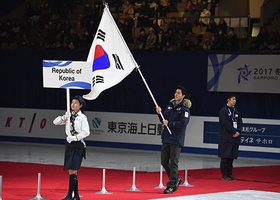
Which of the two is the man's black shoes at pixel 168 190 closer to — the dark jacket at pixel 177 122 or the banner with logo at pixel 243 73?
the dark jacket at pixel 177 122

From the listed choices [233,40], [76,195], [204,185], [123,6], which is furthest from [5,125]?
[76,195]

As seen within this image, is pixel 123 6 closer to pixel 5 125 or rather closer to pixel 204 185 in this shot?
pixel 5 125

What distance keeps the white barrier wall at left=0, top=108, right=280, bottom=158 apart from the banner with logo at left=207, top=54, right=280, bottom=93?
99 centimetres

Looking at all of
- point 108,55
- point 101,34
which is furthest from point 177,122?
point 101,34

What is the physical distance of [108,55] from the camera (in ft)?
45.5

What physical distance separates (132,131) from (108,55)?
1064 cm

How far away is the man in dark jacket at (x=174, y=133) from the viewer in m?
13.8

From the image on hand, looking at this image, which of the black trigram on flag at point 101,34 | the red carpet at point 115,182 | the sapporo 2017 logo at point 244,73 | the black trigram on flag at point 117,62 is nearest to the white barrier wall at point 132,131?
the sapporo 2017 logo at point 244,73

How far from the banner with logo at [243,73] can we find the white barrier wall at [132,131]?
993mm

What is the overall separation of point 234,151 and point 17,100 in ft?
37.5

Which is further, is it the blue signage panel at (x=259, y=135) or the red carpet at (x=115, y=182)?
the blue signage panel at (x=259, y=135)

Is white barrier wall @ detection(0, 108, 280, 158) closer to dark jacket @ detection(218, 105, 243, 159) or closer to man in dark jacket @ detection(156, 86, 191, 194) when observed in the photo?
dark jacket @ detection(218, 105, 243, 159)

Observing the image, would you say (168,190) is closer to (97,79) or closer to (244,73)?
(97,79)

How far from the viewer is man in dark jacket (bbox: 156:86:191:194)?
13.8m
